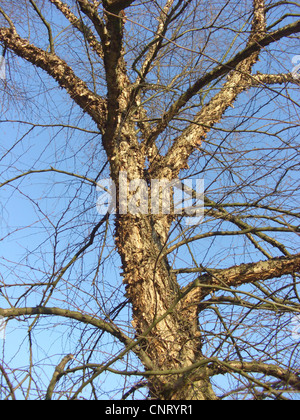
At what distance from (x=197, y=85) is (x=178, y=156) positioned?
610 mm

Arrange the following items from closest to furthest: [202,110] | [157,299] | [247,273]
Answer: [157,299], [247,273], [202,110]

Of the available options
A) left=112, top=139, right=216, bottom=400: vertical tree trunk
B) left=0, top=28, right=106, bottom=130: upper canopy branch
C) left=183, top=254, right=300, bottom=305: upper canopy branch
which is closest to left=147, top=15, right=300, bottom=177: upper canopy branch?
left=112, top=139, right=216, bottom=400: vertical tree trunk

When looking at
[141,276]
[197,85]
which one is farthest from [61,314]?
[197,85]

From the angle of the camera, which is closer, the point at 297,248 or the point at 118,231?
the point at 297,248

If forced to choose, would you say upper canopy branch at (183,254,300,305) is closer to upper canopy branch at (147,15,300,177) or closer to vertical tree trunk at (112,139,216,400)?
vertical tree trunk at (112,139,216,400)

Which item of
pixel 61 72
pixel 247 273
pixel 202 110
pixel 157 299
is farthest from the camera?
pixel 202 110

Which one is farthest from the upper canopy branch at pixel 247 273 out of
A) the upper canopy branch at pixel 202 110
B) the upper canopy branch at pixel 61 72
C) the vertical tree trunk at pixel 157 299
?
the upper canopy branch at pixel 61 72

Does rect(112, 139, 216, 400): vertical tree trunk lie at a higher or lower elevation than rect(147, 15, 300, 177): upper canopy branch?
lower

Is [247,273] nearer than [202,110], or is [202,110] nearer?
[247,273]

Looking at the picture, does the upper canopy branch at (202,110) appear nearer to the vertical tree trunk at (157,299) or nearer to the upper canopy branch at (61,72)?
the vertical tree trunk at (157,299)

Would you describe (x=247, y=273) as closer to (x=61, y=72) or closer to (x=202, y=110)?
(x=202, y=110)

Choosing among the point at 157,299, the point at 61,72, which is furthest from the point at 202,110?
the point at 157,299
